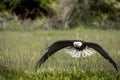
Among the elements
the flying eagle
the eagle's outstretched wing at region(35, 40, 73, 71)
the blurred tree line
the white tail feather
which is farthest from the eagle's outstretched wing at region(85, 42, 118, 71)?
the blurred tree line

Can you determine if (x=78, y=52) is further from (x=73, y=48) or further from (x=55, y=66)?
(x=55, y=66)

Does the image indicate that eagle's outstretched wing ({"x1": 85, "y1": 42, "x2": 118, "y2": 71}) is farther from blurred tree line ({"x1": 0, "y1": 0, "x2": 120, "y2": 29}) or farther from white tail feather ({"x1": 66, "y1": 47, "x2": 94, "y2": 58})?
blurred tree line ({"x1": 0, "y1": 0, "x2": 120, "y2": 29})

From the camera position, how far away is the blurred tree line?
11.2 metres

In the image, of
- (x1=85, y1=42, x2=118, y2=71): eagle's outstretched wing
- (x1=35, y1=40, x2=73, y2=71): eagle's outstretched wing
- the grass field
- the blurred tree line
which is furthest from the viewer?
the blurred tree line

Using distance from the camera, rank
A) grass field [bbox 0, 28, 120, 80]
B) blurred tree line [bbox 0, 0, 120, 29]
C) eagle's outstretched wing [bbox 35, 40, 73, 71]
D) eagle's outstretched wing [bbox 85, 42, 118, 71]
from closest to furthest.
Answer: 1. grass field [bbox 0, 28, 120, 80]
2. eagle's outstretched wing [bbox 85, 42, 118, 71]
3. eagle's outstretched wing [bbox 35, 40, 73, 71]
4. blurred tree line [bbox 0, 0, 120, 29]

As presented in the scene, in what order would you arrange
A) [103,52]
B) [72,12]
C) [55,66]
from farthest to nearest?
1. [72,12]
2. [55,66]
3. [103,52]

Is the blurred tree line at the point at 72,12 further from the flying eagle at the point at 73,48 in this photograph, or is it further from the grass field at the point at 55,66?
the flying eagle at the point at 73,48

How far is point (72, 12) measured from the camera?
11.5 meters

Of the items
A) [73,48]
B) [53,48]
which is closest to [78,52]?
[73,48]

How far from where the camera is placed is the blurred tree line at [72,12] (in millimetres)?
11211

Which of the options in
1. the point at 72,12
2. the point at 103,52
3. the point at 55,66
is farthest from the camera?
the point at 72,12

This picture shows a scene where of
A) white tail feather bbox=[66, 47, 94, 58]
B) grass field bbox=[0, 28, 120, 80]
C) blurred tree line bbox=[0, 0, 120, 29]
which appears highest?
white tail feather bbox=[66, 47, 94, 58]

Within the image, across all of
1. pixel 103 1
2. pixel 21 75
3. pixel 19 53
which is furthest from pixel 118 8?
pixel 21 75

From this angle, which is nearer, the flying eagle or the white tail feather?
the flying eagle
